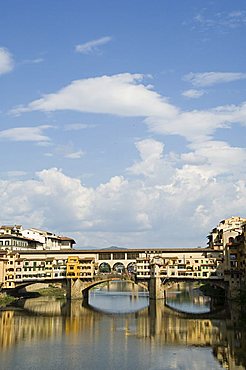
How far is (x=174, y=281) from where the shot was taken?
74.4 metres

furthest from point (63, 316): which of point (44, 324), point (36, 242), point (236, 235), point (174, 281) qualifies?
point (36, 242)

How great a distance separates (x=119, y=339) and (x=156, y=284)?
104ft

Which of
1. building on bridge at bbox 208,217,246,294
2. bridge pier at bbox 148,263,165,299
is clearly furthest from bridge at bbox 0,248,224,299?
building on bridge at bbox 208,217,246,294

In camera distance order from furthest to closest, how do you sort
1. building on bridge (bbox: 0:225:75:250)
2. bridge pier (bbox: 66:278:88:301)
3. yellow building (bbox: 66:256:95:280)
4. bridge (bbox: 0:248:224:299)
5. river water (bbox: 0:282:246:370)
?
building on bridge (bbox: 0:225:75:250) → yellow building (bbox: 66:256:95:280) → bridge pier (bbox: 66:278:88:301) → bridge (bbox: 0:248:224:299) → river water (bbox: 0:282:246:370)

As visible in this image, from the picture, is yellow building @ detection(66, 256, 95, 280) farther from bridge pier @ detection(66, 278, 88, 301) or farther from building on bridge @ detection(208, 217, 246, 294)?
building on bridge @ detection(208, 217, 246, 294)

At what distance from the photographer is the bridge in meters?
72.2

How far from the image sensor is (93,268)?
75375 millimetres

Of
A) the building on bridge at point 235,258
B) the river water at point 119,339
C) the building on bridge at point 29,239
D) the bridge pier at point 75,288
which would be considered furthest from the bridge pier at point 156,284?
the building on bridge at point 29,239

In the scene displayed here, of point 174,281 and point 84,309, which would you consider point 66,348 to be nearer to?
point 84,309

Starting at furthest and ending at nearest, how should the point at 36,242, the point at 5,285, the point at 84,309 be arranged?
the point at 36,242 → the point at 5,285 → the point at 84,309

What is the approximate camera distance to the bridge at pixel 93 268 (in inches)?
2844

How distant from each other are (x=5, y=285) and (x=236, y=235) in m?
34.6

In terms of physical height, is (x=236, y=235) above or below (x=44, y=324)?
above

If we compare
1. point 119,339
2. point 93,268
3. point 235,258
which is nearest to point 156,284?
point 93,268
